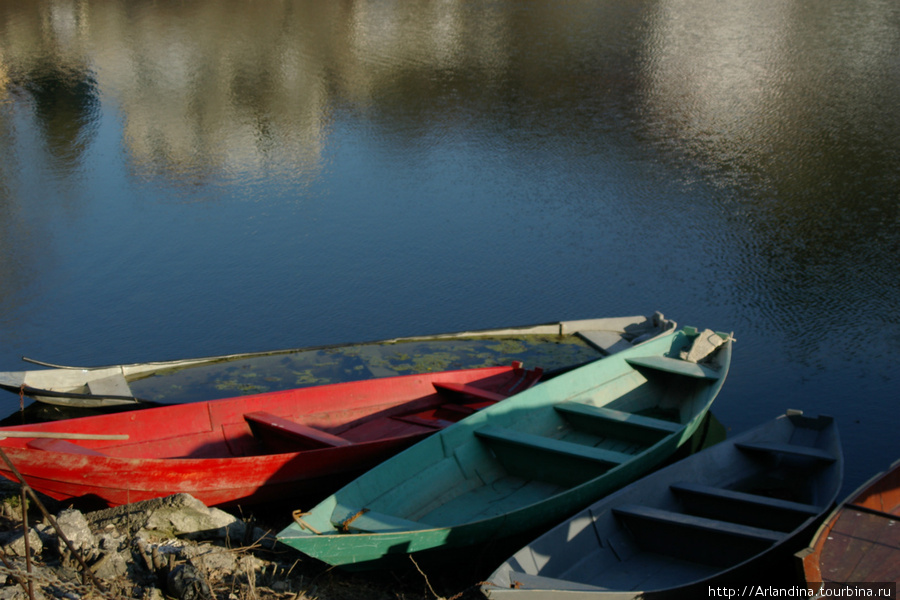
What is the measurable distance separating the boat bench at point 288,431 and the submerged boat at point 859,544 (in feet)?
11.2

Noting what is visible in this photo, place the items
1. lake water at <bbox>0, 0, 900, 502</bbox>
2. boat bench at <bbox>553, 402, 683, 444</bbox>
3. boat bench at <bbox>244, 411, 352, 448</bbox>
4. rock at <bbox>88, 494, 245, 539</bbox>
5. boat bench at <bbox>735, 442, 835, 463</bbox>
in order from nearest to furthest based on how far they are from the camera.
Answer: rock at <bbox>88, 494, 245, 539</bbox>, boat bench at <bbox>735, 442, 835, 463</bbox>, boat bench at <bbox>244, 411, 352, 448</bbox>, boat bench at <bbox>553, 402, 683, 444</bbox>, lake water at <bbox>0, 0, 900, 502</bbox>

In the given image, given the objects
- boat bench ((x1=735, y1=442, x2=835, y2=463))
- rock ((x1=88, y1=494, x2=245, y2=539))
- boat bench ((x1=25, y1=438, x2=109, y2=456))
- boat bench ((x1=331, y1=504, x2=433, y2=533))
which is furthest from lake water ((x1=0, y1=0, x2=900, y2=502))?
boat bench ((x1=331, y1=504, x2=433, y2=533))

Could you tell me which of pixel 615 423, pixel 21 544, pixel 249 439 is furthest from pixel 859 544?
pixel 21 544

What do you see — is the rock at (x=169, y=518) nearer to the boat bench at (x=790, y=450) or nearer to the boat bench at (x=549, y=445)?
the boat bench at (x=549, y=445)

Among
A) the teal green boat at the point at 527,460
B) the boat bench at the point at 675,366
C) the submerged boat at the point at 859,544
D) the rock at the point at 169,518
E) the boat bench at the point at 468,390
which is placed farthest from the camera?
the boat bench at the point at 675,366

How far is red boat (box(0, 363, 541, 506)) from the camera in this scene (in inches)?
219

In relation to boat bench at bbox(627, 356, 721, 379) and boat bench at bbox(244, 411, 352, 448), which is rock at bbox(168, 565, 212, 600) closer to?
boat bench at bbox(244, 411, 352, 448)

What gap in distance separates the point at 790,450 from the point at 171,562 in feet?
15.5

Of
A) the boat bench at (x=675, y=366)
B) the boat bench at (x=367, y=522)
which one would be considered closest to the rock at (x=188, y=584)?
the boat bench at (x=367, y=522)

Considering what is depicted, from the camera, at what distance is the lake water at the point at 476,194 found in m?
9.90

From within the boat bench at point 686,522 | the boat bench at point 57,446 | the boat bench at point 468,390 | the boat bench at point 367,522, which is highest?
the boat bench at point 57,446

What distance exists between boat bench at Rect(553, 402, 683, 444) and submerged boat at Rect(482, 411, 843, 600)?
61cm

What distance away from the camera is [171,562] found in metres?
5.09

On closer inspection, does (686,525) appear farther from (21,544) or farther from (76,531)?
(21,544)
